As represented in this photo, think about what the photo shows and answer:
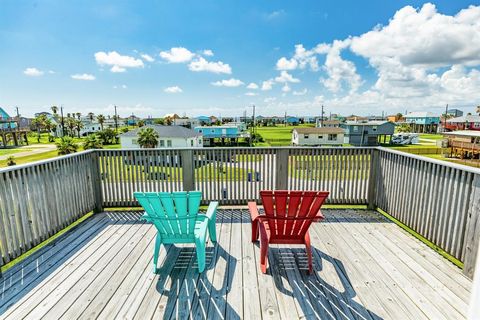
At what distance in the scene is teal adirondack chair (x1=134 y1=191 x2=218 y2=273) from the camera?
2.37 meters

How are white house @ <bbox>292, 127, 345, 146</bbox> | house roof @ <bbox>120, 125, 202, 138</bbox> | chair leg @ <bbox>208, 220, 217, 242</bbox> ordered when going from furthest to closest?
white house @ <bbox>292, 127, 345, 146</bbox>
house roof @ <bbox>120, 125, 202, 138</bbox>
chair leg @ <bbox>208, 220, 217, 242</bbox>

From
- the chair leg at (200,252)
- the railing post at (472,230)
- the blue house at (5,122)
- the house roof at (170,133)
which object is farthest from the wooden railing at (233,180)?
the blue house at (5,122)

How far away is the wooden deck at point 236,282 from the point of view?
6.36 ft

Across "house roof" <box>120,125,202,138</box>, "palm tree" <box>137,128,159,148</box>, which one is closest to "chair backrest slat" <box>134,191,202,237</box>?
"palm tree" <box>137,128,159,148</box>

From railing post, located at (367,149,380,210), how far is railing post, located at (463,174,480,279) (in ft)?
6.02

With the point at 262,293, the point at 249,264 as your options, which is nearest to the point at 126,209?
the point at 249,264

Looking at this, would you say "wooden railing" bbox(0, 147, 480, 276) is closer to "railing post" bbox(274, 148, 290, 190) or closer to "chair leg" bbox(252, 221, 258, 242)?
A: "railing post" bbox(274, 148, 290, 190)

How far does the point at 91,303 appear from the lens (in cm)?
204

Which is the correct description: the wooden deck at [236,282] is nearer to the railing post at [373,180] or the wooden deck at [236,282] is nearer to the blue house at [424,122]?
the railing post at [373,180]

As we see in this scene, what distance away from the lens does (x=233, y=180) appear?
14.6ft

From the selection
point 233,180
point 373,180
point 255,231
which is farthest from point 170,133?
point 255,231

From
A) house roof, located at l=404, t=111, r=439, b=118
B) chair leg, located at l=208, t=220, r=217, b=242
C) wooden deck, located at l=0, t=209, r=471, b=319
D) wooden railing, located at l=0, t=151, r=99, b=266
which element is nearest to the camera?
wooden deck, located at l=0, t=209, r=471, b=319

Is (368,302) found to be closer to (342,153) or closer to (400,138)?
(342,153)

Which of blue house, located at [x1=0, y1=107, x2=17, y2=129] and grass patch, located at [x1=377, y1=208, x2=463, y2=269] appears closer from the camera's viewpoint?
grass patch, located at [x1=377, y1=208, x2=463, y2=269]
